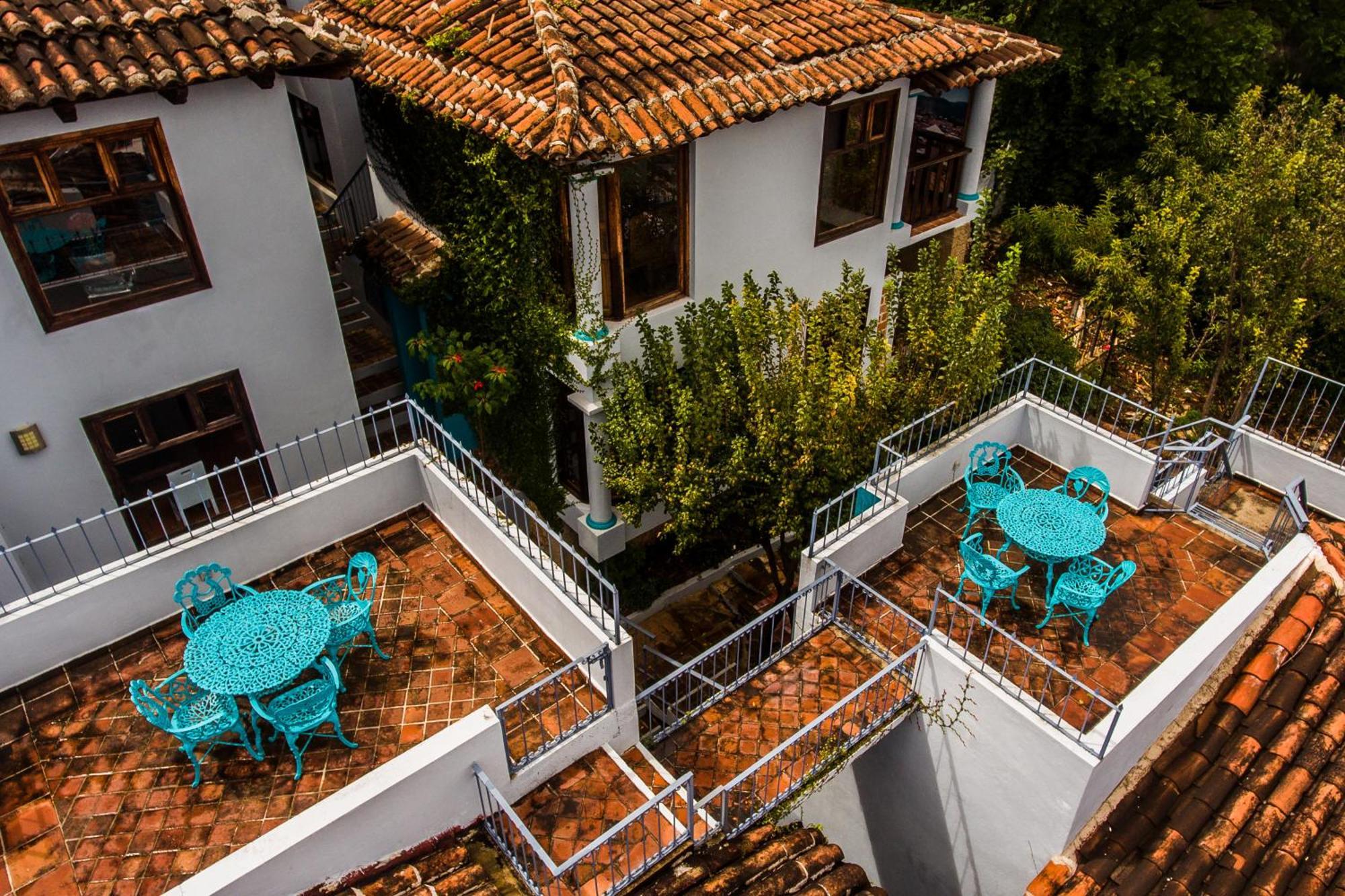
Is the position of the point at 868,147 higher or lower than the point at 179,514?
higher

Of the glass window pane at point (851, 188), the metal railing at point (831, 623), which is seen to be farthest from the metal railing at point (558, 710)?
the glass window pane at point (851, 188)

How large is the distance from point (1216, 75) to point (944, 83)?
12084 millimetres

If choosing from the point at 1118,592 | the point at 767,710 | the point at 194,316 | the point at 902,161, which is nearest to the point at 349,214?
the point at 194,316

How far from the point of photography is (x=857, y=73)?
11648 millimetres

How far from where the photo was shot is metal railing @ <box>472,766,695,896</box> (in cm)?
760

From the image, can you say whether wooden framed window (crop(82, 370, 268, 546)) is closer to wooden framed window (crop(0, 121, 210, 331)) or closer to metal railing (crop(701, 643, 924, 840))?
wooden framed window (crop(0, 121, 210, 331))

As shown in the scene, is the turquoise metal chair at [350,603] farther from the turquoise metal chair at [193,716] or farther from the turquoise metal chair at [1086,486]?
the turquoise metal chair at [1086,486]

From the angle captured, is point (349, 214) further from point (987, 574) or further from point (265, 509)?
point (987, 574)

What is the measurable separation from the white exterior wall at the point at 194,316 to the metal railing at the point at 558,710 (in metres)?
5.57

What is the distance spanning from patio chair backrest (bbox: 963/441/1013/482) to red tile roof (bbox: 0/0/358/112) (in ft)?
28.3

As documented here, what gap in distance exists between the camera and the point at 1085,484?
11.8 m

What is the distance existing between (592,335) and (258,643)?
5374 millimetres

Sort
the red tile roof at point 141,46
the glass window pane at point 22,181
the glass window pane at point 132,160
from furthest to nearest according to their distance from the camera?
1. the glass window pane at point 132,160
2. the glass window pane at point 22,181
3. the red tile roof at point 141,46

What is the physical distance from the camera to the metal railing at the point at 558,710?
8328 mm
